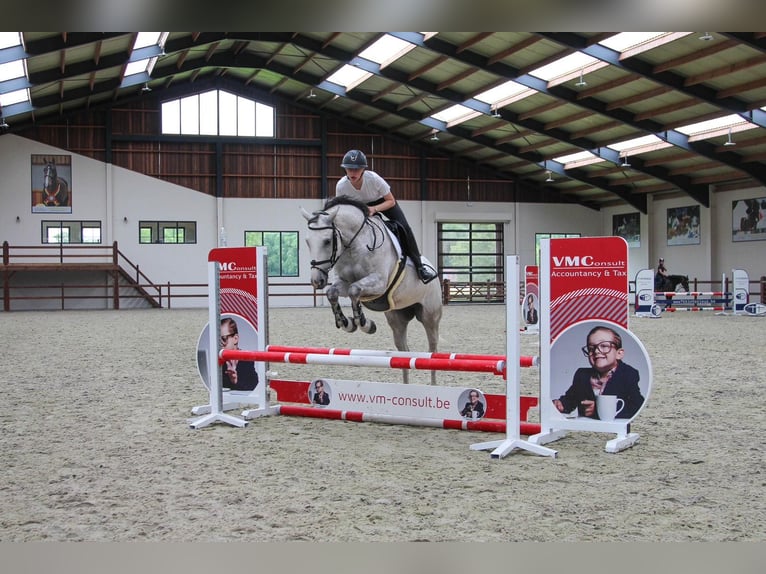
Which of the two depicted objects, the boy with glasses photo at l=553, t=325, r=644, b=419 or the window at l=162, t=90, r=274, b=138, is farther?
the window at l=162, t=90, r=274, b=138

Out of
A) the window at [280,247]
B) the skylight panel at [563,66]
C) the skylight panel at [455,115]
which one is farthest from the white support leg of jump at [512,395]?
the window at [280,247]

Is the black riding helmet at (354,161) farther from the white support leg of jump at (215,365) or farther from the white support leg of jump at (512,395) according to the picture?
the white support leg of jump at (512,395)

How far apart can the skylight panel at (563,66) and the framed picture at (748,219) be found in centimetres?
831

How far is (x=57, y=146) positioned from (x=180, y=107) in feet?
12.9

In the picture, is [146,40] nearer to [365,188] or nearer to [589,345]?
[365,188]

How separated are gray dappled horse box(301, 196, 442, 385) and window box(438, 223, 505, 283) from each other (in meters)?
21.3

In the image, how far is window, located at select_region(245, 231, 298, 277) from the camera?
24.7 metres

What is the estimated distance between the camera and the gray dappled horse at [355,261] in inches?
188

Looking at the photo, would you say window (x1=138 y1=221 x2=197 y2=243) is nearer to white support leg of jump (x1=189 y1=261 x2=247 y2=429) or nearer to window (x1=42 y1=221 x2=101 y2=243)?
window (x1=42 y1=221 x2=101 y2=243)

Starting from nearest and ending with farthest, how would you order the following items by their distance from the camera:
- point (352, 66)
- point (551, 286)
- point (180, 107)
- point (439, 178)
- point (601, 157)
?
point (551, 286)
point (352, 66)
point (601, 157)
point (180, 107)
point (439, 178)

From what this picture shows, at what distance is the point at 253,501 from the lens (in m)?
3.12

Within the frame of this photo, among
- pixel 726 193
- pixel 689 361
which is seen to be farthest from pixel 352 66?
pixel 689 361

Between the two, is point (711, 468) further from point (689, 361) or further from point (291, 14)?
point (689, 361)

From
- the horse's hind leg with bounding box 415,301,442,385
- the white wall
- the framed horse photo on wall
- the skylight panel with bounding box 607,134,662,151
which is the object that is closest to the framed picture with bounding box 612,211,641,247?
the white wall
